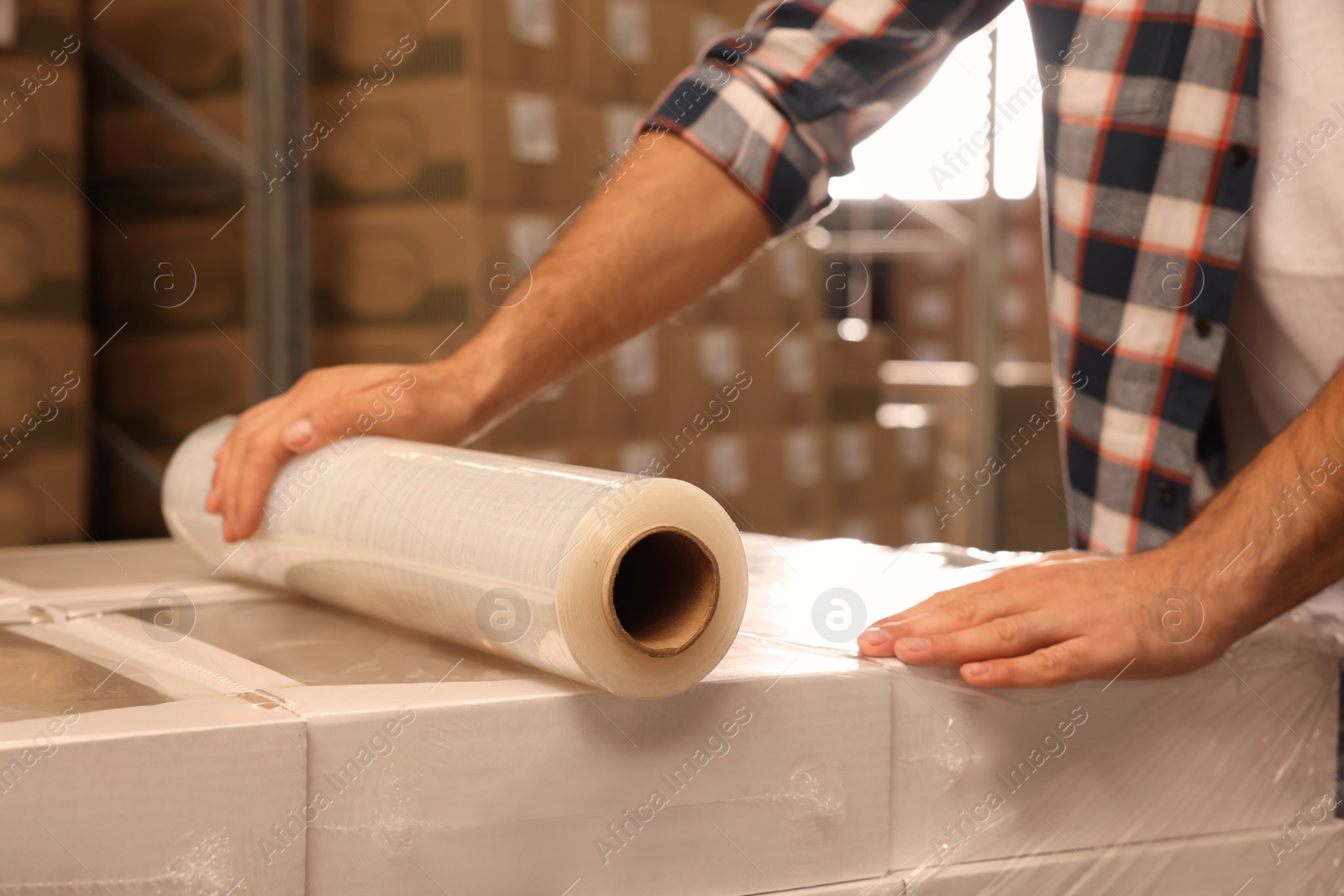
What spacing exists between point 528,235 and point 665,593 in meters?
1.77

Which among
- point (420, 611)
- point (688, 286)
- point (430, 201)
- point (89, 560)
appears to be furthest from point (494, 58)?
point (420, 611)

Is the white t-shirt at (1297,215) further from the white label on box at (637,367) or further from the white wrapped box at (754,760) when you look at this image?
the white label on box at (637,367)

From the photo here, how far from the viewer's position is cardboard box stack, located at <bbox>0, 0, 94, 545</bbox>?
7.97 feet

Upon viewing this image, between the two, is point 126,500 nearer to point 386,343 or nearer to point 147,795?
point 386,343

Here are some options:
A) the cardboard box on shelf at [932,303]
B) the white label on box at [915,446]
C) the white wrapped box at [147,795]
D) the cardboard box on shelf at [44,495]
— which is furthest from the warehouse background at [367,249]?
the cardboard box on shelf at [932,303]

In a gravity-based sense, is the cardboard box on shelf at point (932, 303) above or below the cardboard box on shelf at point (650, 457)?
below

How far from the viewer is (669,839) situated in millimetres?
772

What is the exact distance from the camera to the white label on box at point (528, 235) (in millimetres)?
2471

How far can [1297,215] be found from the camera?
1165 mm

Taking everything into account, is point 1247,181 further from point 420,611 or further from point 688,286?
point 420,611

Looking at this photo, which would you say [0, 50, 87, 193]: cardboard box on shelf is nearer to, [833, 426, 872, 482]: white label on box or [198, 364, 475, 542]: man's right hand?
[198, 364, 475, 542]: man's right hand

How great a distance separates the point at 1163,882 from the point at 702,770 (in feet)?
1.23

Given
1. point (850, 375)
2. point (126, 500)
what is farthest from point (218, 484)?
point (850, 375)

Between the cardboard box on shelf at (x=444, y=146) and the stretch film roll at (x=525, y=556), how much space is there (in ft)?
4.79
